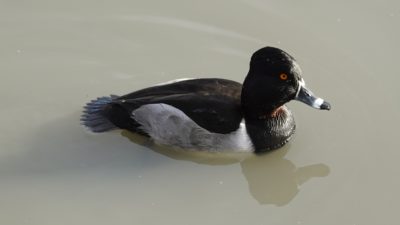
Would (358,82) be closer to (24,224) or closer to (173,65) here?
(173,65)

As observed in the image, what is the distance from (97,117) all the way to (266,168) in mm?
1602

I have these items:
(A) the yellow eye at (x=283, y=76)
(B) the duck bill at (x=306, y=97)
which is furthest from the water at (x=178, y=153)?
(A) the yellow eye at (x=283, y=76)

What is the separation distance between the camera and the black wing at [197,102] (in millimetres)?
6648

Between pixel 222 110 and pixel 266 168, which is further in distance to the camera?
pixel 266 168

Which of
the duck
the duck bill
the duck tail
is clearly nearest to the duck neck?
the duck

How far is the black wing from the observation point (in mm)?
6648

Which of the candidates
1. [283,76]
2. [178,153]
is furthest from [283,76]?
[178,153]

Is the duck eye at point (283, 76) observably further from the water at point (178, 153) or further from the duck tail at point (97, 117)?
the duck tail at point (97, 117)

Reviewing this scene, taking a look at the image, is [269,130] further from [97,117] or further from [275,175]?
[97,117]

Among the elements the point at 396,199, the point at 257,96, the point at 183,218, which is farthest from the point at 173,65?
the point at 396,199

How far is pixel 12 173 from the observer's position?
6.71m

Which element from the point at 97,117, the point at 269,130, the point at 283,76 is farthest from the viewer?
the point at 97,117

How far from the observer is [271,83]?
6.64m

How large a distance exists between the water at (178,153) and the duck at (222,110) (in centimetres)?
20
